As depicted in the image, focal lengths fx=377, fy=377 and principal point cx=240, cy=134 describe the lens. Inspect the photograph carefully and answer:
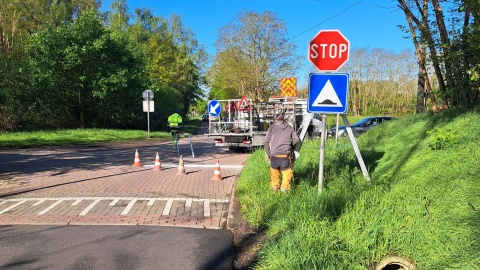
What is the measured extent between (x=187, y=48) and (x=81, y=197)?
49372 mm

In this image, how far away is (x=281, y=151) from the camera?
682 centimetres

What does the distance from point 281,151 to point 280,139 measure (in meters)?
0.23

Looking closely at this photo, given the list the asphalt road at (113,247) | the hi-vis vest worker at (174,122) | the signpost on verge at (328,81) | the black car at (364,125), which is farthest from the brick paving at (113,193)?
the black car at (364,125)

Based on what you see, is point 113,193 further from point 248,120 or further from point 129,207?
point 248,120

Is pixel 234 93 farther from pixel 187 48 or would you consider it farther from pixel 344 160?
pixel 344 160

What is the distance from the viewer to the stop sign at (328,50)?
6.30m

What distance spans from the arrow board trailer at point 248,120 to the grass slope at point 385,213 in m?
7.51

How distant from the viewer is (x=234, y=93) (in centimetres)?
5144

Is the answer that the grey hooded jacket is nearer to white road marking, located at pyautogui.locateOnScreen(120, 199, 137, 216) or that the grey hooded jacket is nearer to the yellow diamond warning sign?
white road marking, located at pyautogui.locateOnScreen(120, 199, 137, 216)

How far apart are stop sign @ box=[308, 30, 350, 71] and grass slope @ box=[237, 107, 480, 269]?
205 cm

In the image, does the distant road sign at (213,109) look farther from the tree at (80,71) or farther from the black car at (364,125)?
the tree at (80,71)

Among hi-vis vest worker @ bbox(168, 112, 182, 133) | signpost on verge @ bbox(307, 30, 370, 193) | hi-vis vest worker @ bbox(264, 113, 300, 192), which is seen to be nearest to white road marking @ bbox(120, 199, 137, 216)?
hi-vis vest worker @ bbox(264, 113, 300, 192)

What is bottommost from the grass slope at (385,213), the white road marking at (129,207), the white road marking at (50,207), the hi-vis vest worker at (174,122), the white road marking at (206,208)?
the white road marking at (206,208)

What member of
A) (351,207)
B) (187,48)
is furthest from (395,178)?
(187,48)
